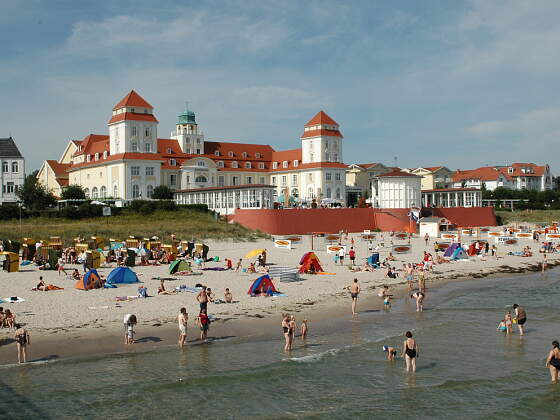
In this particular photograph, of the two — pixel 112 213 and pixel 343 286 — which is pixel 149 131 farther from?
pixel 343 286

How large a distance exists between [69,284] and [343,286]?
1221 centimetres

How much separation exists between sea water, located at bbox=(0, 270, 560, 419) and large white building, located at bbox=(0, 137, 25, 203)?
5412 cm

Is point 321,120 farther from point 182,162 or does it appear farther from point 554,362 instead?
point 554,362

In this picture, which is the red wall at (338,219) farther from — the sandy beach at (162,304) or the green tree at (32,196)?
the sandy beach at (162,304)

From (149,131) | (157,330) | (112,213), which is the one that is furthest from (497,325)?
(149,131)

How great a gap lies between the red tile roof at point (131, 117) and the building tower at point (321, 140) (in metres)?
20.7

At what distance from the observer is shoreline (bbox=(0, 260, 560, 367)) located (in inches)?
Result: 596

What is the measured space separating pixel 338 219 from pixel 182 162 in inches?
1010

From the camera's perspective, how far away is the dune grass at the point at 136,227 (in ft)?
137

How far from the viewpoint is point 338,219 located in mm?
58438

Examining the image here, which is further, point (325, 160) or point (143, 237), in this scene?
point (325, 160)

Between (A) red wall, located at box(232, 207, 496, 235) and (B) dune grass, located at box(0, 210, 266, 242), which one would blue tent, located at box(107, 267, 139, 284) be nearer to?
(B) dune grass, located at box(0, 210, 266, 242)

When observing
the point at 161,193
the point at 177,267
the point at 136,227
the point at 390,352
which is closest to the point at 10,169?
the point at 161,193

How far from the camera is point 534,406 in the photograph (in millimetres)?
12570
